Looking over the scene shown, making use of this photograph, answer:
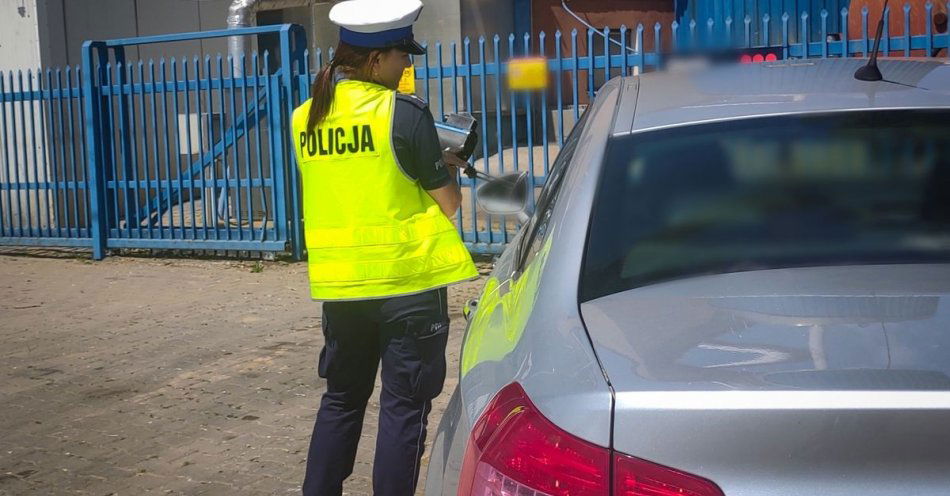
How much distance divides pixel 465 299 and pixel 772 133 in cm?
553

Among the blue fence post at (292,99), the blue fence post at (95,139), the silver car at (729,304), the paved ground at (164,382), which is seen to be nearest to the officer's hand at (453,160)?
the silver car at (729,304)

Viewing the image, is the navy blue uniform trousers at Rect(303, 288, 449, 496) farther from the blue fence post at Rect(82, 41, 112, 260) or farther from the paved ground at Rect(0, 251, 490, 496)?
the blue fence post at Rect(82, 41, 112, 260)

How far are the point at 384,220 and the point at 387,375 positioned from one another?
480mm

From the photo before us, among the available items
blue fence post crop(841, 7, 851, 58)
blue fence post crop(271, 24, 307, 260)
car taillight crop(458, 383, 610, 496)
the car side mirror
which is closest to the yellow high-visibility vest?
the car side mirror

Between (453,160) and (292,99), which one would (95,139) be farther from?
(453,160)

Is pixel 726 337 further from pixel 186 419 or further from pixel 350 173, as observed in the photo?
pixel 186 419

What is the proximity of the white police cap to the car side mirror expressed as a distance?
55cm

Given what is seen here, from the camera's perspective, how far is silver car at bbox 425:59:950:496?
1510 millimetres

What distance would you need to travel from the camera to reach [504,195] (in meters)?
3.63

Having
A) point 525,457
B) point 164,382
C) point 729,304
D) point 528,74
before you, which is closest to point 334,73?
point 729,304

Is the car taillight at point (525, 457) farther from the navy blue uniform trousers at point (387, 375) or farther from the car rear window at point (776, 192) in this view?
the navy blue uniform trousers at point (387, 375)

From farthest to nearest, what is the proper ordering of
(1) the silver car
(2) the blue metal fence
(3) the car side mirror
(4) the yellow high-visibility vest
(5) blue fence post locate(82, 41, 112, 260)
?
(5) blue fence post locate(82, 41, 112, 260) < (2) the blue metal fence < (3) the car side mirror < (4) the yellow high-visibility vest < (1) the silver car

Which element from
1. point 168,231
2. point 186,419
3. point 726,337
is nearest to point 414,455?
point 726,337

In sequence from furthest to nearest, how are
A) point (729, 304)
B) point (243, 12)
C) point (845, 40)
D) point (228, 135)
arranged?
point (243, 12) < point (228, 135) < point (845, 40) < point (729, 304)
